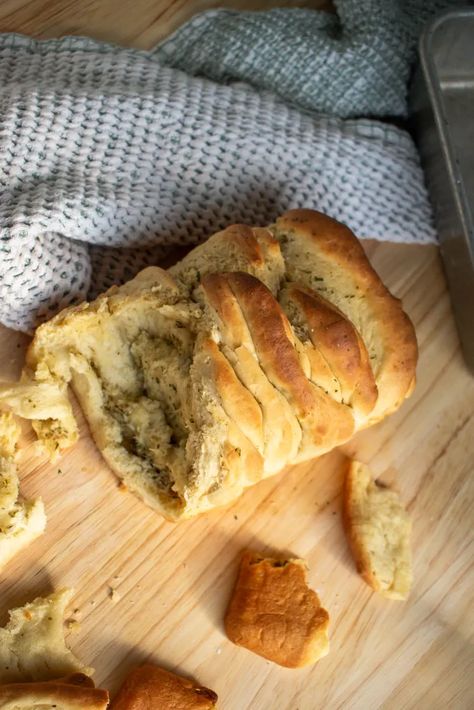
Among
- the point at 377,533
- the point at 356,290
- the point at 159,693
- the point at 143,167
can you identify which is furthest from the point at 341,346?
the point at 159,693

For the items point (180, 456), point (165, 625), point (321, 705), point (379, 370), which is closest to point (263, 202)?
point (379, 370)

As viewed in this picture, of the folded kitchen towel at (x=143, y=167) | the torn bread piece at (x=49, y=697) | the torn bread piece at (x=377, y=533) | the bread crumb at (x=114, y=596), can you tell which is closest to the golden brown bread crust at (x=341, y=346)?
the torn bread piece at (x=377, y=533)

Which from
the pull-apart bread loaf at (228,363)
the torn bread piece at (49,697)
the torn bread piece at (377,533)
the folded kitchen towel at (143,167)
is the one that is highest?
the folded kitchen towel at (143,167)

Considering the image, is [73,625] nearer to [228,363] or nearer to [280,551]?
[280,551]

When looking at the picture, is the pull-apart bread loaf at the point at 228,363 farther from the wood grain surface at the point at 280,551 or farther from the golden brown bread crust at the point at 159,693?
the golden brown bread crust at the point at 159,693

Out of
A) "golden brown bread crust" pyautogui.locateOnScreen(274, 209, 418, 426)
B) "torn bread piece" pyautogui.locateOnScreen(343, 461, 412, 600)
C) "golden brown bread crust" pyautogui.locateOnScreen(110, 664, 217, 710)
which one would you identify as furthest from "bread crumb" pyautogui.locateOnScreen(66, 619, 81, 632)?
"golden brown bread crust" pyautogui.locateOnScreen(274, 209, 418, 426)

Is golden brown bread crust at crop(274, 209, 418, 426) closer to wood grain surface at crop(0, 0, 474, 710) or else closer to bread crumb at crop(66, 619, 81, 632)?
wood grain surface at crop(0, 0, 474, 710)

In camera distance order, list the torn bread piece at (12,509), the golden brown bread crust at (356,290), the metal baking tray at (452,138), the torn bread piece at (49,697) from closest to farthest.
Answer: the torn bread piece at (49,697), the torn bread piece at (12,509), the golden brown bread crust at (356,290), the metal baking tray at (452,138)
